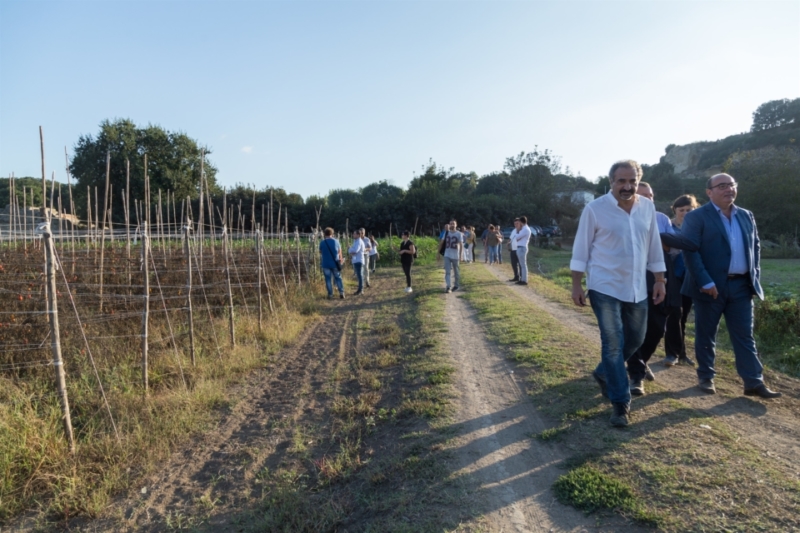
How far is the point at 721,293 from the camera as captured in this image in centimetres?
410

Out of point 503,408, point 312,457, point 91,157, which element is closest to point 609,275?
point 503,408

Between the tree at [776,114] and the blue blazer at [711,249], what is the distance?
258ft

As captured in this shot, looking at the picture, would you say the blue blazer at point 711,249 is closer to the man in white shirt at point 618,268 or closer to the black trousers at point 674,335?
the man in white shirt at point 618,268

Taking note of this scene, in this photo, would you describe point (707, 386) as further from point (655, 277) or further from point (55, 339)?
point (55, 339)

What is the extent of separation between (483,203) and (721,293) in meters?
40.8

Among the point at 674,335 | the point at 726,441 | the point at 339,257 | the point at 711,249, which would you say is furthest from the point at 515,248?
the point at 726,441

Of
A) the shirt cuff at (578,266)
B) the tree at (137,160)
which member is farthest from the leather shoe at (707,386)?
the tree at (137,160)

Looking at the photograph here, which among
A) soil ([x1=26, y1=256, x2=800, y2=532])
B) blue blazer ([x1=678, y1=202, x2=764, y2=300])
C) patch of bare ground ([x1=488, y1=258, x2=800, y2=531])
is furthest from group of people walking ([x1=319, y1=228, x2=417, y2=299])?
blue blazer ([x1=678, y1=202, x2=764, y2=300])

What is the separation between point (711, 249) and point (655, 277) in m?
0.74

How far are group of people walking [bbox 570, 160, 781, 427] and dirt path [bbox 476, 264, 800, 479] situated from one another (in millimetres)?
131

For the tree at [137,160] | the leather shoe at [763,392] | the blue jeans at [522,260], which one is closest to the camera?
the leather shoe at [763,392]

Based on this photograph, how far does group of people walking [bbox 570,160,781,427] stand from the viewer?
3.51 metres

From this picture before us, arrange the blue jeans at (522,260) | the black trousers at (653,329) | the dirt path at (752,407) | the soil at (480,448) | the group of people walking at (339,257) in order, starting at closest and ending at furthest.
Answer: the soil at (480,448) → the dirt path at (752,407) → the black trousers at (653,329) → the group of people walking at (339,257) → the blue jeans at (522,260)

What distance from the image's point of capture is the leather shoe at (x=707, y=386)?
4117 millimetres
